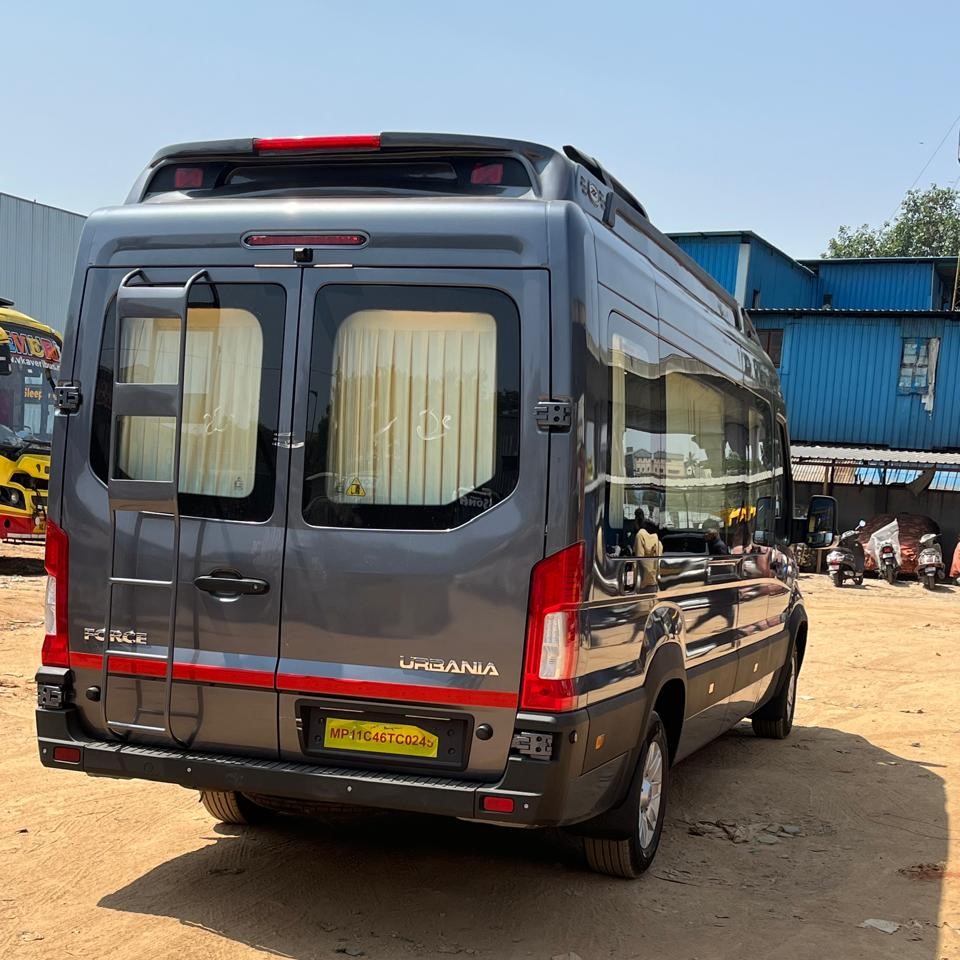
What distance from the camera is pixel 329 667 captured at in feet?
15.8

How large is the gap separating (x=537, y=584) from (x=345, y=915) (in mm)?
1625

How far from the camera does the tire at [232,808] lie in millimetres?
6148

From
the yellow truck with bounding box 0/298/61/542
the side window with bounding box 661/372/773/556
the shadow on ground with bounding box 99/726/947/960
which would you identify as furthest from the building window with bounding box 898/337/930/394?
the shadow on ground with bounding box 99/726/947/960

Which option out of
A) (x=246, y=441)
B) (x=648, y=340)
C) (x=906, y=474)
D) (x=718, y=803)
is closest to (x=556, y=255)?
(x=648, y=340)

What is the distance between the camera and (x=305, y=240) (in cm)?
495

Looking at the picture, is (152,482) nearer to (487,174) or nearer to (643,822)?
(487,174)

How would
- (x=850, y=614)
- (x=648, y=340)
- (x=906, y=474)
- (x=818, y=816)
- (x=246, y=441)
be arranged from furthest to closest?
1. (x=906, y=474)
2. (x=850, y=614)
3. (x=818, y=816)
4. (x=648, y=340)
5. (x=246, y=441)

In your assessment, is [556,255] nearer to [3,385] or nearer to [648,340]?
[648,340]

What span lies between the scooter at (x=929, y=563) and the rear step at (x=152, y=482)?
22039mm

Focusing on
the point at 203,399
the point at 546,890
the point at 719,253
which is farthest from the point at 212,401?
the point at 719,253

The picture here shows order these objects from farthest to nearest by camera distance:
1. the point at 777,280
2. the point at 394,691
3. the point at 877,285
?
the point at 877,285
the point at 777,280
the point at 394,691

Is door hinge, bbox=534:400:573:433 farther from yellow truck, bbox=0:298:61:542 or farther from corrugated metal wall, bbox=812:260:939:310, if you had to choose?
corrugated metal wall, bbox=812:260:939:310

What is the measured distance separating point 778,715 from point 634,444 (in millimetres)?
4800

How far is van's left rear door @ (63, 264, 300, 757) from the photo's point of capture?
490 centimetres
